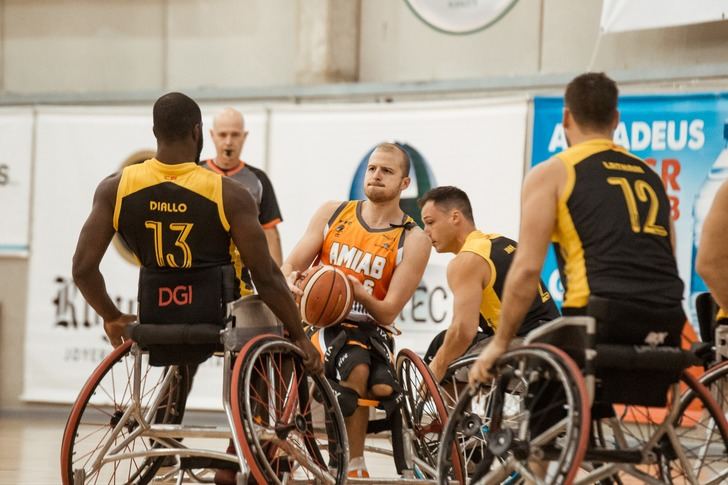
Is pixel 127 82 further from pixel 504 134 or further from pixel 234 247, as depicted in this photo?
pixel 234 247

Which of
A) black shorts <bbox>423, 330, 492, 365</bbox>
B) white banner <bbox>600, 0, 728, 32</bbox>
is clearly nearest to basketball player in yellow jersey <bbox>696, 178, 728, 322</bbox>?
black shorts <bbox>423, 330, 492, 365</bbox>

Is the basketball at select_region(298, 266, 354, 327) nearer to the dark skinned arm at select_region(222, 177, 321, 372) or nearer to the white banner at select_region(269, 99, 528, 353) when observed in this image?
the dark skinned arm at select_region(222, 177, 321, 372)

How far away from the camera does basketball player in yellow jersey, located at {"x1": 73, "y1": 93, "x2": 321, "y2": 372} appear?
412cm

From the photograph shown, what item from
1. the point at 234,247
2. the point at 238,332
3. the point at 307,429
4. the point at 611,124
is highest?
the point at 611,124

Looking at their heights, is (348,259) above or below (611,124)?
below

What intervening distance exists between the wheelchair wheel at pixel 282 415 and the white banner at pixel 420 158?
3.48m

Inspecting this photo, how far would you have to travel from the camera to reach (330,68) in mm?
8578

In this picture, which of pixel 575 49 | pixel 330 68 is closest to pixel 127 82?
pixel 330 68

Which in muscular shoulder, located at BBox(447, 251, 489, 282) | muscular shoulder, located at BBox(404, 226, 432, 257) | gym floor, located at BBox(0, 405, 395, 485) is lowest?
gym floor, located at BBox(0, 405, 395, 485)

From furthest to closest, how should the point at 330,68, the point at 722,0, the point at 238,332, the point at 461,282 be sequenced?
the point at 330,68 → the point at 722,0 → the point at 461,282 → the point at 238,332

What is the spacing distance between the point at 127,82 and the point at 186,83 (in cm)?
54

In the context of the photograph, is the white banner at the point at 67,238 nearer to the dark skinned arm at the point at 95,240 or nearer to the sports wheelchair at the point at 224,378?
the dark skinned arm at the point at 95,240

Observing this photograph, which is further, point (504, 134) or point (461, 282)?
point (504, 134)

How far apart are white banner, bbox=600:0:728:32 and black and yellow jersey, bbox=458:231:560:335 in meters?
→ 2.78
